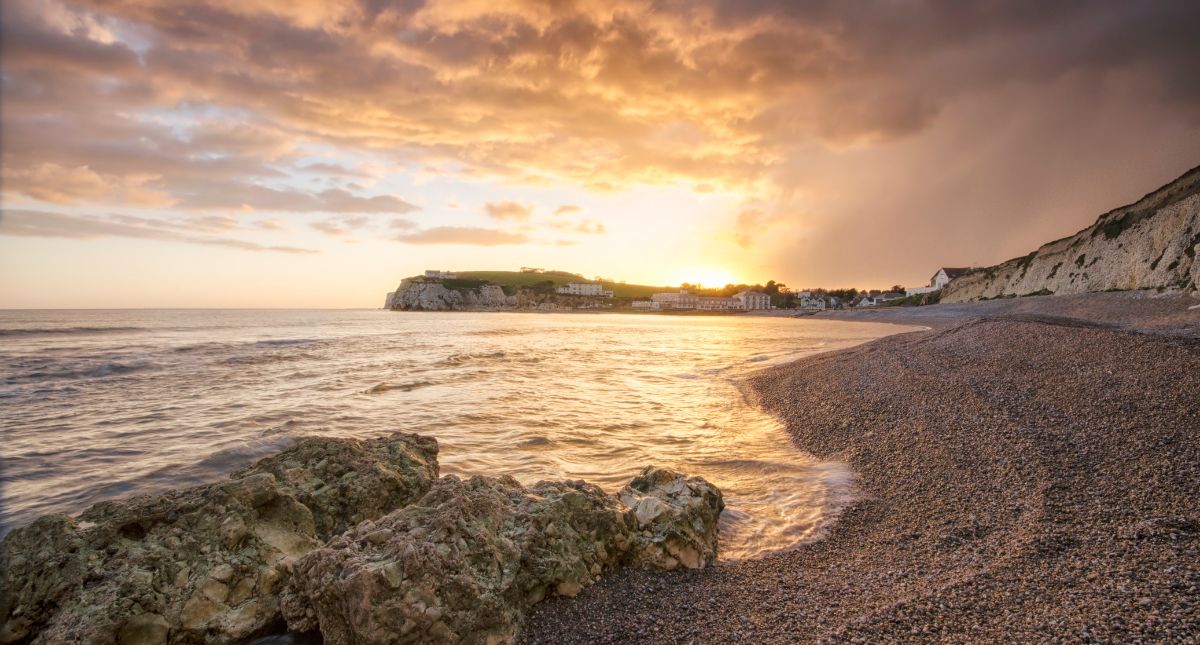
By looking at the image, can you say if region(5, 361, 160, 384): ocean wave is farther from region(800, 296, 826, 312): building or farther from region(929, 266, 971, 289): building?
region(800, 296, 826, 312): building

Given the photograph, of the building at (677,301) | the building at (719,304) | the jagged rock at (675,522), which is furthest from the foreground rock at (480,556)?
the building at (677,301)

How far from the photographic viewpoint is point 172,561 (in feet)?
14.0

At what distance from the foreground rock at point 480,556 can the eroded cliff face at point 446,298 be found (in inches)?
6784

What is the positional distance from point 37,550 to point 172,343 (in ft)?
134

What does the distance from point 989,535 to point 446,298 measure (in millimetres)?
177701

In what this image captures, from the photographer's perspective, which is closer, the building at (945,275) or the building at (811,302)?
the building at (945,275)

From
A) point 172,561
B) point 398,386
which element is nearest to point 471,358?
point 398,386

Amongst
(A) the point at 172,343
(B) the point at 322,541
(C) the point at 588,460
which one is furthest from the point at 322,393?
(A) the point at 172,343

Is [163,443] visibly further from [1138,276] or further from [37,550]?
[1138,276]

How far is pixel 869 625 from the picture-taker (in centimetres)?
366

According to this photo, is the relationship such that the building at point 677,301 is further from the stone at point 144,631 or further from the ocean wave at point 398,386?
the stone at point 144,631

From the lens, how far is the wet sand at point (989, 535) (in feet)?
12.1

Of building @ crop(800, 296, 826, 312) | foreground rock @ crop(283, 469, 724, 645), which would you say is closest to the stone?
foreground rock @ crop(283, 469, 724, 645)

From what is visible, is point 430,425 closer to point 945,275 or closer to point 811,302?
point 945,275
